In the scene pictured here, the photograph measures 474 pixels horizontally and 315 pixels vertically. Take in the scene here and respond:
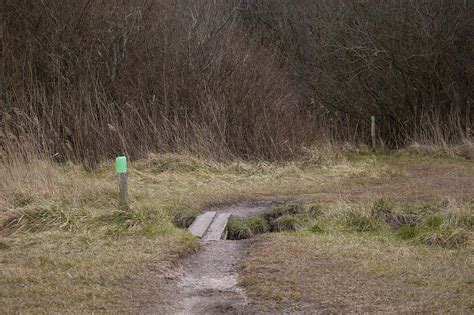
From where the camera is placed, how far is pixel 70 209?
26.3 feet

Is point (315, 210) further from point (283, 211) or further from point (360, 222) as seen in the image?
point (360, 222)

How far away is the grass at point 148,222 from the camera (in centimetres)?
561

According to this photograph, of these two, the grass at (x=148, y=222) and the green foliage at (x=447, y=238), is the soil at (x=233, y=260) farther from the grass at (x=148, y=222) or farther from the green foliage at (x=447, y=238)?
the green foliage at (x=447, y=238)

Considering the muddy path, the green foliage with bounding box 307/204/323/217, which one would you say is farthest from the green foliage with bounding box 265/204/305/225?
the muddy path

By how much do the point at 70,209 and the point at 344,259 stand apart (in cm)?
328

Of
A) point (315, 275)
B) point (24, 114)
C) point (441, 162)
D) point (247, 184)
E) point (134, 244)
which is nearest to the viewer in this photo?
point (315, 275)

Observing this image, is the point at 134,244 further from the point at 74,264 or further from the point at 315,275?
the point at 315,275

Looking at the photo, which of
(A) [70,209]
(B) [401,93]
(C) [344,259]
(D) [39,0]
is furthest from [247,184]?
(B) [401,93]

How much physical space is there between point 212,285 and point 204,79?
10.2 m

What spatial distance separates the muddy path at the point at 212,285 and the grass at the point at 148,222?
0.45ft

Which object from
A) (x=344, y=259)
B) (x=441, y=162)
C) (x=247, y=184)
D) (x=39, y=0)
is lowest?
(x=441, y=162)

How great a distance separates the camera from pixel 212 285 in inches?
233

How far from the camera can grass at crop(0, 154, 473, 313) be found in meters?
5.61

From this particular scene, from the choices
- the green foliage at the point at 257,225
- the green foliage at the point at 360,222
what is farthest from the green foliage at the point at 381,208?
the green foliage at the point at 257,225
